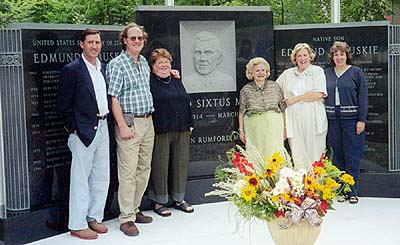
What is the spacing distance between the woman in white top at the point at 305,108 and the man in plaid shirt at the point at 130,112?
1.39 metres

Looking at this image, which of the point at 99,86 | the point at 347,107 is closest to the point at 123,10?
the point at 99,86

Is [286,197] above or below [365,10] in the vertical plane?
below

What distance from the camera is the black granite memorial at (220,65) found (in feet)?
19.3

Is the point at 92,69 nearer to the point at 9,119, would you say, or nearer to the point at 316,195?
the point at 9,119

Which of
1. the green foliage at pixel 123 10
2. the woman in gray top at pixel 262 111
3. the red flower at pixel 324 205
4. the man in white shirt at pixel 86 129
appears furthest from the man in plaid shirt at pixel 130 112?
the red flower at pixel 324 205

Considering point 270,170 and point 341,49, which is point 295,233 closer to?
point 270,170

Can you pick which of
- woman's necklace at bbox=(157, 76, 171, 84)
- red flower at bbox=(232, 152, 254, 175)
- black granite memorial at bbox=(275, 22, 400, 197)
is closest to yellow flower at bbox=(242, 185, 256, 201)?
red flower at bbox=(232, 152, 254, 175)

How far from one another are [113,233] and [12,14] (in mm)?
1951

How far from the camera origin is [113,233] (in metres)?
4.94

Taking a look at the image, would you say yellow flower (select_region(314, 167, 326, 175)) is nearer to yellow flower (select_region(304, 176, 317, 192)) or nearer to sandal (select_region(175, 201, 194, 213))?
yellow flower (select_region(304, 176, 317, 192))

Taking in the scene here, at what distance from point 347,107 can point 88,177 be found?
2.47 m

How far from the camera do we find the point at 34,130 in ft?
15.7

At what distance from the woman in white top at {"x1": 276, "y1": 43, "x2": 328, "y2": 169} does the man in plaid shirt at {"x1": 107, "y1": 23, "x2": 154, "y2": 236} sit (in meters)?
1.39

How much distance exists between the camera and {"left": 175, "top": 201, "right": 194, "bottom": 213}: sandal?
5.55 metres
